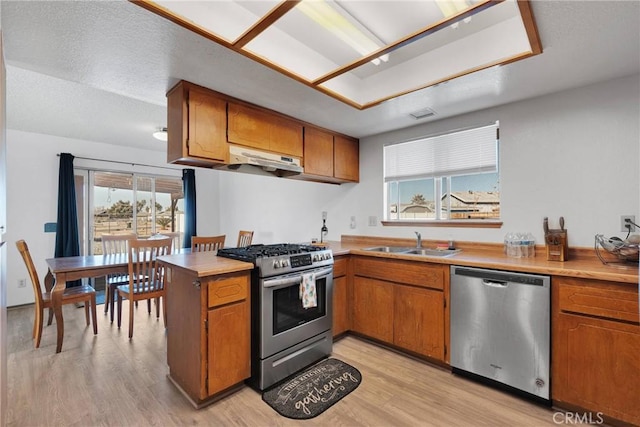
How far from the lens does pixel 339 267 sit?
2.88 meters

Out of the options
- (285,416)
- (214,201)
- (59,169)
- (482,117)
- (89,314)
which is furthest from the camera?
(214,201)

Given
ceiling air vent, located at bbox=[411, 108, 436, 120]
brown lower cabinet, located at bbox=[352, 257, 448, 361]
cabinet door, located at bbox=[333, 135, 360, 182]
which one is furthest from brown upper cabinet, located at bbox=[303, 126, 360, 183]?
brown lower cabinet, located at bbox=[352, 257, 448, 361]

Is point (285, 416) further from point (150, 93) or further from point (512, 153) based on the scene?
point (512, 153)

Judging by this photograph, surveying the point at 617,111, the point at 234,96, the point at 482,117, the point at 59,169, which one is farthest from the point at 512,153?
the point at 59,169

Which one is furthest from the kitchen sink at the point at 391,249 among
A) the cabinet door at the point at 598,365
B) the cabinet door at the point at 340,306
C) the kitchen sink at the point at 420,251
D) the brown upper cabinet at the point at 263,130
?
the cabinet door at the point at 598,365

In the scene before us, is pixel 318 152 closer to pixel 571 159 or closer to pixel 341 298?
A: pixel 341 298

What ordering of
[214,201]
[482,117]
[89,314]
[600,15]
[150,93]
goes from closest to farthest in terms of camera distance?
[600,15] → [150,93] → [482,117] → [89,314] → [214,201]

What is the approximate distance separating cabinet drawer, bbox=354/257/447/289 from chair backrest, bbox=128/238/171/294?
2.13m

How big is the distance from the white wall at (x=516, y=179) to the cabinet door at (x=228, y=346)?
1.96 metres

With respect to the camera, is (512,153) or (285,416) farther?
(512,153)

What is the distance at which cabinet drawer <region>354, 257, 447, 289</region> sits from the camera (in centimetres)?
238

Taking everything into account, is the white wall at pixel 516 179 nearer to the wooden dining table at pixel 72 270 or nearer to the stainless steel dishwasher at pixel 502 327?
the stainless steel dishwasher at pixel 502 327

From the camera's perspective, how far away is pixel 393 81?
94.9 inches

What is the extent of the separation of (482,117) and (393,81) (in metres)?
1.01
